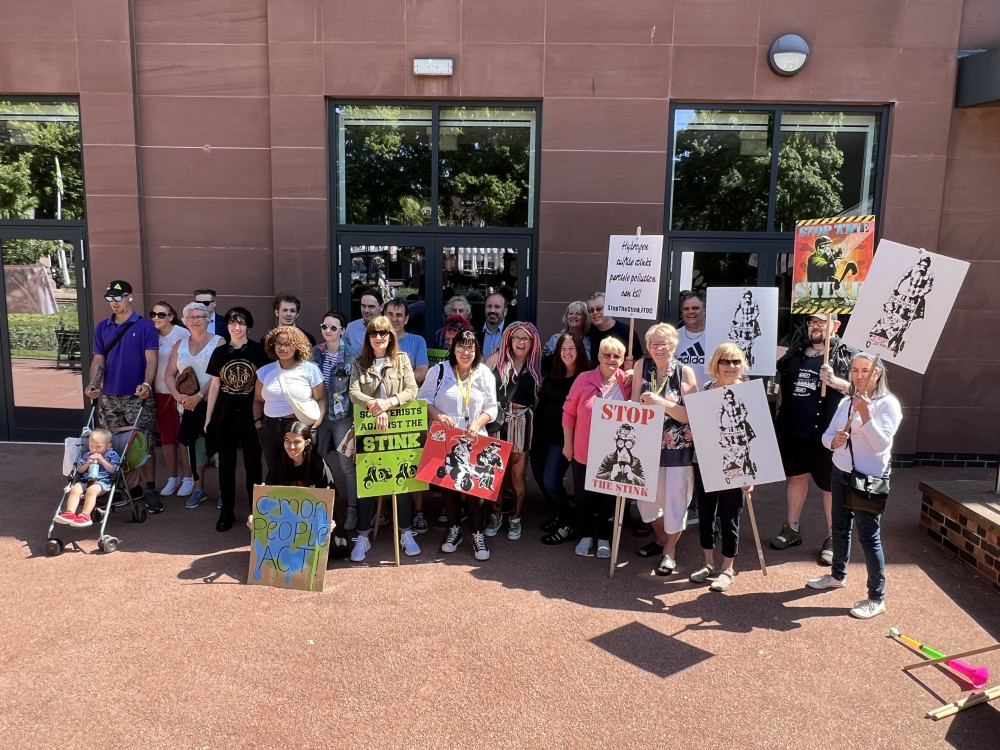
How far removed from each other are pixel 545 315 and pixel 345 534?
395cm

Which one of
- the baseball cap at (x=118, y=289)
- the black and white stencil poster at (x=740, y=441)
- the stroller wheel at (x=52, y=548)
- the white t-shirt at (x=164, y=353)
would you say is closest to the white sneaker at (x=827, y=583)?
the black and white stencil poster at (x=740, y=441)

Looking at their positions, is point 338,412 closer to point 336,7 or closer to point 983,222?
point 336,7

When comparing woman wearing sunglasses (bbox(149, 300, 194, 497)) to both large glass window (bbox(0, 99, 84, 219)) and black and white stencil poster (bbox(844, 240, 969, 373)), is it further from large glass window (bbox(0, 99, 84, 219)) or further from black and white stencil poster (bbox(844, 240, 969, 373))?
black and white stencil poster (bbox(844, 240, 969, 373))

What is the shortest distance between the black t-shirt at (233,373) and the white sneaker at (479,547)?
229 cm

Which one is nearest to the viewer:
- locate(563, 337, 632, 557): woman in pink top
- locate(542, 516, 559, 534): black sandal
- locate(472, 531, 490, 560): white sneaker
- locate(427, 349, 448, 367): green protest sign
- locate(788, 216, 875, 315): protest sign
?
locate(563, 337, 632, 557): woman in pink top

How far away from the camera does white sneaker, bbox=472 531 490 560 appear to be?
5660 millimetres

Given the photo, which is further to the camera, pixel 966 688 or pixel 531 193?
pixel 531 193

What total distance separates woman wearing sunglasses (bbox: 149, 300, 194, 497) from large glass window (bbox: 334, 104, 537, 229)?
257 centimetres

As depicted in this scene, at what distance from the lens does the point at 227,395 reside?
6090 mm

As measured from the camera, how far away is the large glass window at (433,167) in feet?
28.2

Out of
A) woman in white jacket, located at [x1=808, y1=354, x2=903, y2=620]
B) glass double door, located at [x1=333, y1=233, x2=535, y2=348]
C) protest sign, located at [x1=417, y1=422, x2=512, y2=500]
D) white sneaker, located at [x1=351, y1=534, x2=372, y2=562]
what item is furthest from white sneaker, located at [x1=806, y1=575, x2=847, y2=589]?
glass double door, located at [x1=333, y1=233, x2=535, y2=348]

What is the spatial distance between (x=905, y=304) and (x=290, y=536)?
4606 mm

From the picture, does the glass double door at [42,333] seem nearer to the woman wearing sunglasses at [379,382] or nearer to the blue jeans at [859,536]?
the woman wearing sunglasses at [379,382]

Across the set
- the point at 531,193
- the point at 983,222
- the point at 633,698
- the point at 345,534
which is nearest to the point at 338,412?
the point at 345,534
